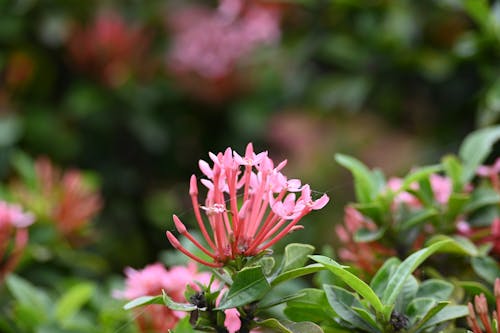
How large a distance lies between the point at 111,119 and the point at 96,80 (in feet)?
0.42

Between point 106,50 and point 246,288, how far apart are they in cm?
151

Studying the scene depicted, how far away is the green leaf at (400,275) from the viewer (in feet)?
2.31

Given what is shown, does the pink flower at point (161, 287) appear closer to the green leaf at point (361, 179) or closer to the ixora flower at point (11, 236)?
the green leaf at point (361, 179)

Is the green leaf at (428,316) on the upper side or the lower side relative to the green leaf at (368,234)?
lower

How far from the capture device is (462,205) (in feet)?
3.12

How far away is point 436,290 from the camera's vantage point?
2.66 ft

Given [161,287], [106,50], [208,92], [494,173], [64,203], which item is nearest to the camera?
[161,287]

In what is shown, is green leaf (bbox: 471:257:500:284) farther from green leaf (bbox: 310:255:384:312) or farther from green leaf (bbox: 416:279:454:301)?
green leaf (bbox: 310:255:384:312)

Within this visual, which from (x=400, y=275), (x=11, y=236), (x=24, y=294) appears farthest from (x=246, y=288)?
(x=11, y=236)

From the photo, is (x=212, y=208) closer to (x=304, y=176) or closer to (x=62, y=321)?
(x=62, y=321)

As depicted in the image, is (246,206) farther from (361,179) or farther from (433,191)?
(433,191)

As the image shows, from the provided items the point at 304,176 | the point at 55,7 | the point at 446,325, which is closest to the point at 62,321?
the point at 446,325

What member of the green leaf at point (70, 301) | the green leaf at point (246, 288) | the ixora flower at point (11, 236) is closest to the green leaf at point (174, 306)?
the green leaf at point (246, 288)

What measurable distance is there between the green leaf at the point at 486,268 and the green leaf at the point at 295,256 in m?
0.25
